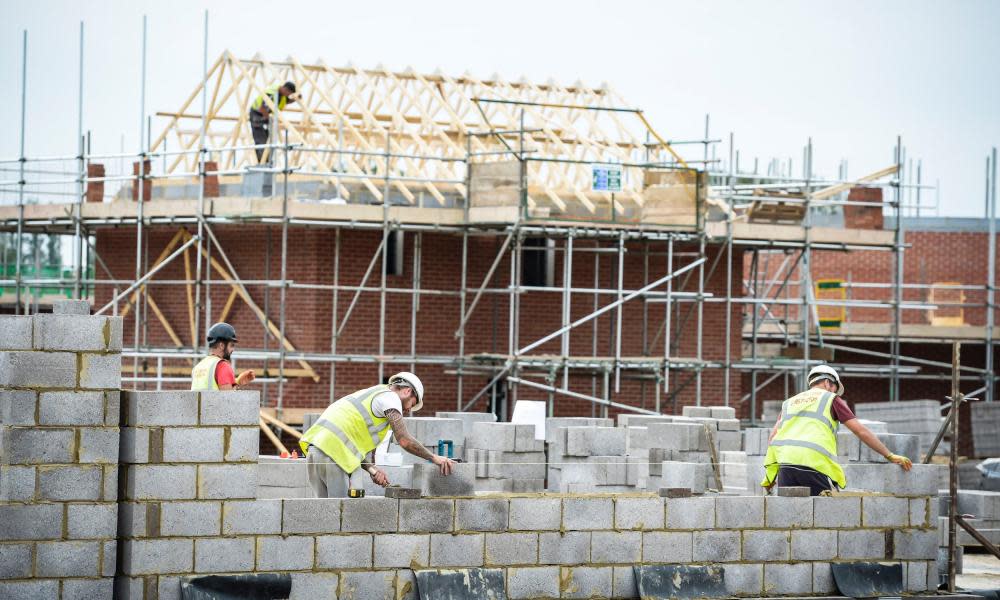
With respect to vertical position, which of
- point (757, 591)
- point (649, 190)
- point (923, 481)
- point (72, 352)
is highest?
point (649, 190)

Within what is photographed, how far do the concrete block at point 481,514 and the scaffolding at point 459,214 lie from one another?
10.7 metres

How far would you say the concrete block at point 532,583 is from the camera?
1172 centimetres

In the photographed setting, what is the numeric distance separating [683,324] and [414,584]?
14.5 metres

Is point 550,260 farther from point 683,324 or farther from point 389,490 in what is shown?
point 389,490

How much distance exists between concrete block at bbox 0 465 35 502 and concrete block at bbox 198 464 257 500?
1.09 meters

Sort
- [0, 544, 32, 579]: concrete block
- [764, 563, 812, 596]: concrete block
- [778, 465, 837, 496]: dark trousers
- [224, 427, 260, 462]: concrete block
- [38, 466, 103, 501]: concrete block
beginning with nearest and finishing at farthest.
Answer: [0, 544, 32, 579]: concrete block → [38, 466, 103, 501]: concrete block → [224, 427, 260, 462]: concrete block → [764, 563, 812, 596]: concrete block → [778, 465, 837, 496]: dark trousers

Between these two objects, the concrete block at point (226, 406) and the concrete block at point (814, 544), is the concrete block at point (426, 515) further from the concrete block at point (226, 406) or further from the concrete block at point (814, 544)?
the concrete block at point (814, 544)

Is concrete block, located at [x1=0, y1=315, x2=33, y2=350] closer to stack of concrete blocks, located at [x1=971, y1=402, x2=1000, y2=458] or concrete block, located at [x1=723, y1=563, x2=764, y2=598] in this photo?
concrete block, located at [x1=723, y1=563, x2=764, y2=598]

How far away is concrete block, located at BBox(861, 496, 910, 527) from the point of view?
12922 mm

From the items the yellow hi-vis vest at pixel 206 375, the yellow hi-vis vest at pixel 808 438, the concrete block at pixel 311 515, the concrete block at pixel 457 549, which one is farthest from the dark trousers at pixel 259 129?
the concrete block at pixel 311 515

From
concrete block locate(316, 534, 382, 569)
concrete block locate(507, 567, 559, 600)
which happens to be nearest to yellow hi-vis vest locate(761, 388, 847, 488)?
concrete block locate(507, 567, 559, 600)

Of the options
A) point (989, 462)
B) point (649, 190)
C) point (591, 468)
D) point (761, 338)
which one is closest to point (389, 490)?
point (591, 468)

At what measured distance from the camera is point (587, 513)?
39.3ft

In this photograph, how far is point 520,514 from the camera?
11734 mm
